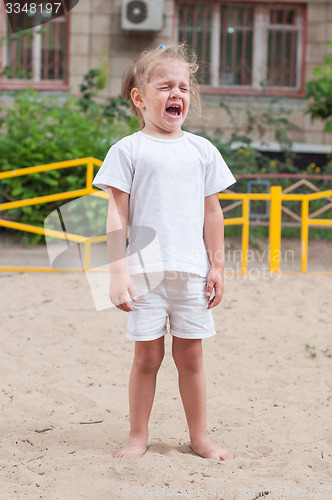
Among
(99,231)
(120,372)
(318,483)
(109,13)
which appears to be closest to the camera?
(318,483)

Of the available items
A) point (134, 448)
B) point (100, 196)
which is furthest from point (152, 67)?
point (100, 196)

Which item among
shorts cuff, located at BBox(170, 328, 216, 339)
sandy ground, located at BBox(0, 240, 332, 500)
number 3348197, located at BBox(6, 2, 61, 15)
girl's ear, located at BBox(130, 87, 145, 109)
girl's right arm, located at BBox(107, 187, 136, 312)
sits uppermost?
number 3348197, located at BBox(6, 2, 61, 15)

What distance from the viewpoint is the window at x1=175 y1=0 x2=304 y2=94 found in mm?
10805

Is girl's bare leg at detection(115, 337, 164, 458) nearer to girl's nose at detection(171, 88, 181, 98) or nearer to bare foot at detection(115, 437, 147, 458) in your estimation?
bare foot at detection(115, 437, 147, 458)

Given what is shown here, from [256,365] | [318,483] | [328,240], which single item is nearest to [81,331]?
[256,365]

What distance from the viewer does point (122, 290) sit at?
2346mm

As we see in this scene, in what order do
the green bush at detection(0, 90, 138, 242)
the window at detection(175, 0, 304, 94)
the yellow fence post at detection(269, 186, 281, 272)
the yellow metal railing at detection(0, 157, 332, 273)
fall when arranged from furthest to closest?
the window at detection(175, 0, 304, 94)
the green bush at detection(0, 90, 138, 242)
the yellow fence post at detection(269, 186, 281, 272)
the yellow metal railing at detection(0, 157, 332, 273)

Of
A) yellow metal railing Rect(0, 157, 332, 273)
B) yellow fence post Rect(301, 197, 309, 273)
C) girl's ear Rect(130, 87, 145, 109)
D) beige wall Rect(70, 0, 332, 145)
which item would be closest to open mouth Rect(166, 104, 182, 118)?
girl's ear Rect(130, 87, 145, 109)

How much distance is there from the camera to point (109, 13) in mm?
10508

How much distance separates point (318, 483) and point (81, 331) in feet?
7.83

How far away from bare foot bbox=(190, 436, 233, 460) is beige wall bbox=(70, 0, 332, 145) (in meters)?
8.38

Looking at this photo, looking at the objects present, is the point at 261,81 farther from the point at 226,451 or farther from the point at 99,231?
the point at 226,451

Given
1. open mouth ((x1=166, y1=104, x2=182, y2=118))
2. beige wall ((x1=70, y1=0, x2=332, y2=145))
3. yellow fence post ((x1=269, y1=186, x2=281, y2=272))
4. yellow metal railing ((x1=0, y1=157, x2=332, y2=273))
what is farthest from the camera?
beige wall ((x1=70, y1=0, x2=332, y2=145))

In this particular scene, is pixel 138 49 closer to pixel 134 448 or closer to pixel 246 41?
pixel 246 41
